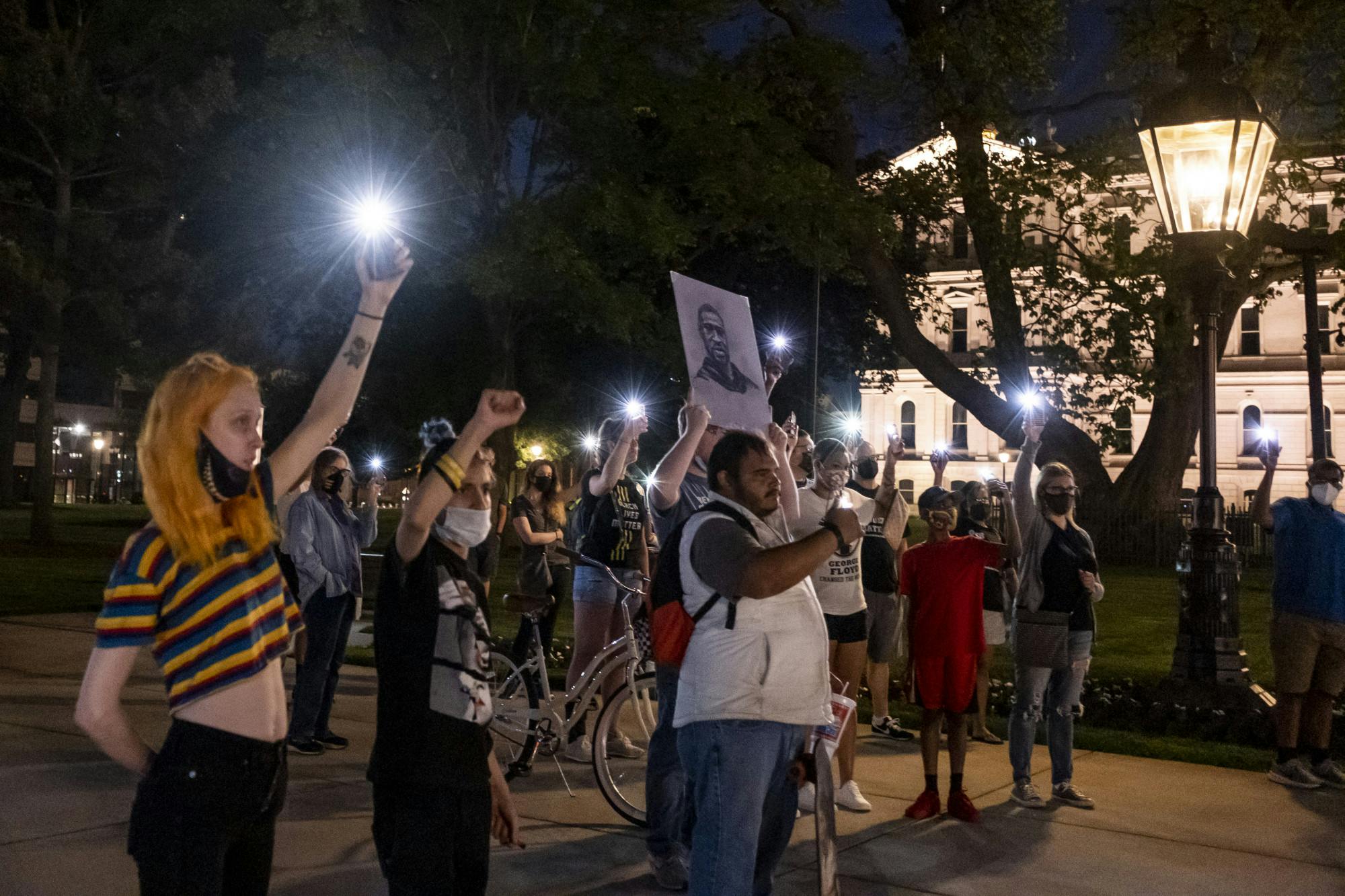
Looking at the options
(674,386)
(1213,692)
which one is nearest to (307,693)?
(1213,692)

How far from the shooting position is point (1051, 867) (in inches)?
257

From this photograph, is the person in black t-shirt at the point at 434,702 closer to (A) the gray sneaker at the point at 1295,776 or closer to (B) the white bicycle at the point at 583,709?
(B) the white bicycle at the point at 583,709

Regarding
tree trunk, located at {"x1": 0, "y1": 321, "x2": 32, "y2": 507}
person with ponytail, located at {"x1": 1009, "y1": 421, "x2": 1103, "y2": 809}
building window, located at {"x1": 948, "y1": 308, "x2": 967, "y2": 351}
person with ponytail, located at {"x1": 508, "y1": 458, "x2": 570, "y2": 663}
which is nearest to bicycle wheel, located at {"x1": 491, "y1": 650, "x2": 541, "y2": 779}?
person with ponytail, located at {"x1": 508, "y1": 458, "x2": 570, "y2": 663}

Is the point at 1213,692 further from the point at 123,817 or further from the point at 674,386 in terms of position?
the point at 674,386

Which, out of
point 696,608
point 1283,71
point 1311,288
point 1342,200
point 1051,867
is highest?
point 1283,71

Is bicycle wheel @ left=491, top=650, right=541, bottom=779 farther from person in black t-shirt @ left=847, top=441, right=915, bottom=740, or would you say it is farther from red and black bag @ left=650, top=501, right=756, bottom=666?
person in black t-shirt @ left=847, top=441, right=915, bottom=740

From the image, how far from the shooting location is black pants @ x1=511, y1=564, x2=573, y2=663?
9016mm

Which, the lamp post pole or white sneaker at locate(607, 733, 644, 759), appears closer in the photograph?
white sneaker at locate(607, 733, 644, 759)

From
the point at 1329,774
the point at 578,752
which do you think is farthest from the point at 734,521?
the point at 1329,774

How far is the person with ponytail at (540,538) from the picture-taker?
937 cm

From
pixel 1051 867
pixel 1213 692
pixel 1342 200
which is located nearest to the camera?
pixel 1051 867

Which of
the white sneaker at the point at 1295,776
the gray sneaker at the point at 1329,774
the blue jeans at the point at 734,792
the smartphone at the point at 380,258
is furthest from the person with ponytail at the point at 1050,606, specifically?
the smartphone at the point at 380,258

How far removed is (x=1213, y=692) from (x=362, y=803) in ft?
21.1

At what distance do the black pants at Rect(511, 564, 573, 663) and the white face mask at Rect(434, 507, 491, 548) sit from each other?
155 inches
